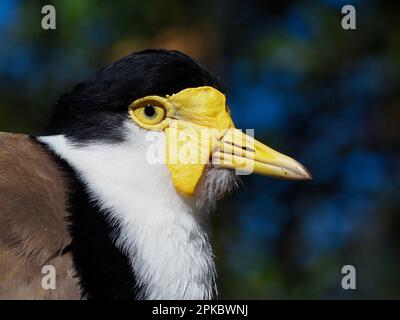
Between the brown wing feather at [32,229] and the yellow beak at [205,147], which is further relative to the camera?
the yellow beak at [205,147]

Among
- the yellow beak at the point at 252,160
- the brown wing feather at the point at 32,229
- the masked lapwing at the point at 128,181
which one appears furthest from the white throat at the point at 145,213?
the yellow beak at the point at 252,160

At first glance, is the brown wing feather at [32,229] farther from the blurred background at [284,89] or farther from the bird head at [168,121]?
the blurred background at [284,89]

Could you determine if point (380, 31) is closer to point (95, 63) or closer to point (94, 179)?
point (95, 63)

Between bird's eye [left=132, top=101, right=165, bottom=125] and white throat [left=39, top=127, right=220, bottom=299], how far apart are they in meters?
0.07

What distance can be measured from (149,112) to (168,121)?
0.34 ft

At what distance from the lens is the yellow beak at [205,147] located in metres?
4.20

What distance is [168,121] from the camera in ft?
14.0

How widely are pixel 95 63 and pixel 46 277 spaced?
4.02 m

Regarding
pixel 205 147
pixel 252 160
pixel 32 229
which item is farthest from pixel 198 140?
pixel 32 229

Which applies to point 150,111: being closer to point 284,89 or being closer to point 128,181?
point 128,181

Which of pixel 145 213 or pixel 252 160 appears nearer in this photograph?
pixel 145 213

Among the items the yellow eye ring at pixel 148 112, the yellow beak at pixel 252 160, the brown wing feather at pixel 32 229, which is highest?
the yellow eye ring at pixel 148 112

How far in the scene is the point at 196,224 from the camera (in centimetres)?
426

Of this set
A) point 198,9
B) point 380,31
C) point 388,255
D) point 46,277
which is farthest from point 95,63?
point 46,277
